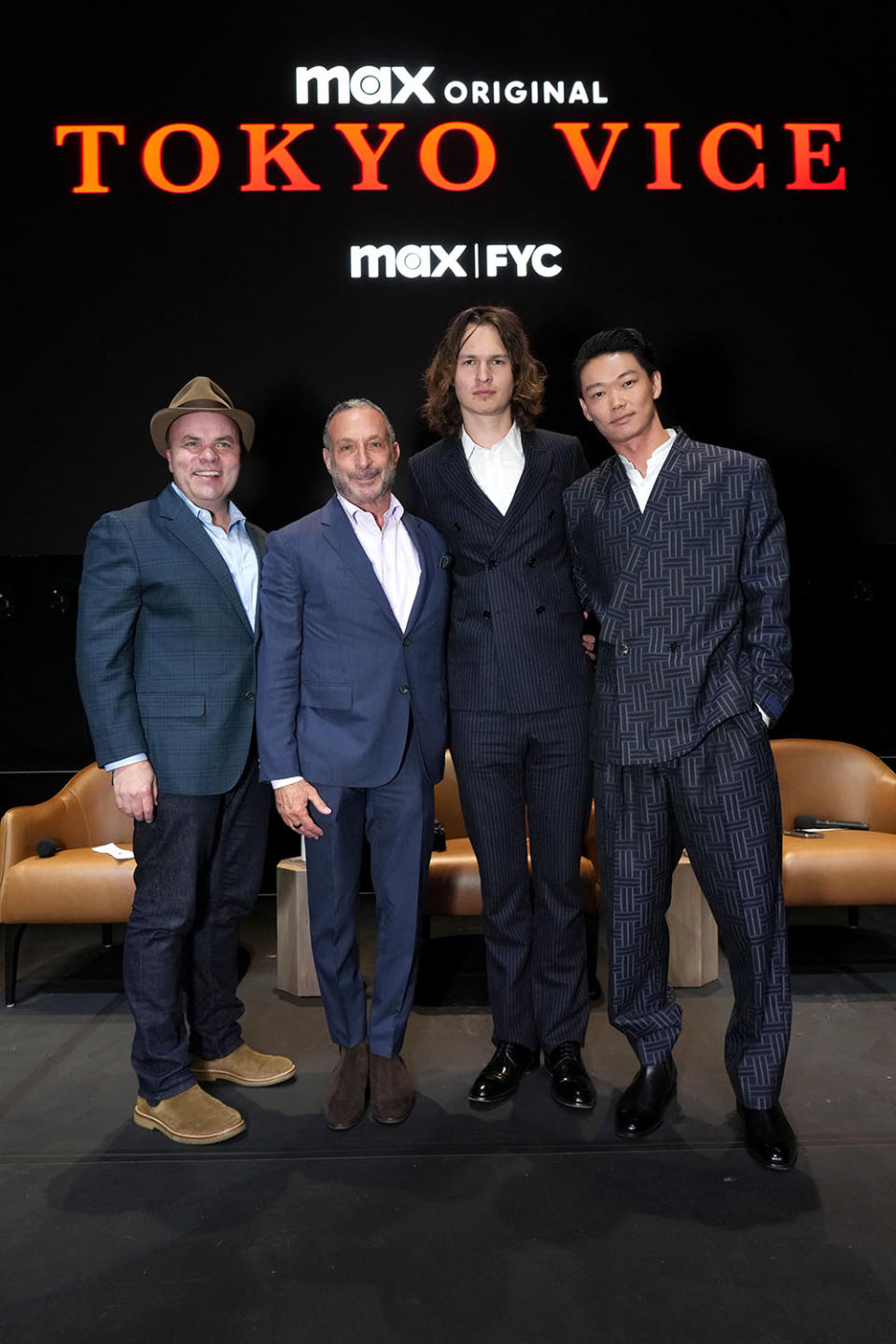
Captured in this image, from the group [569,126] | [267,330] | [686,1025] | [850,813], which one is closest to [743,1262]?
[686,1025]

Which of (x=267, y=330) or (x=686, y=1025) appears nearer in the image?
(x=686, y=1025)

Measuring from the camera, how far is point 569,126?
4.26 meters

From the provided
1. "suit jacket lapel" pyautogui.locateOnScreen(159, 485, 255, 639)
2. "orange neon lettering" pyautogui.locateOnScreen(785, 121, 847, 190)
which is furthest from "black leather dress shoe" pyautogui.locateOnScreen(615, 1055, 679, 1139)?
"orange neon lettering" pyautogui.locateOnScreen(785, 121, 847, 190)

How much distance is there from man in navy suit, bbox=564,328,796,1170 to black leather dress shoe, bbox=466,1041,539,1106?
1.14ft

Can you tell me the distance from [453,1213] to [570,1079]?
586mm

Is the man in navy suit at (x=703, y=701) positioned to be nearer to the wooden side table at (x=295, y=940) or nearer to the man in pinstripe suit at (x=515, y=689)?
the man in pinstripe suit at (x=515, y=689)

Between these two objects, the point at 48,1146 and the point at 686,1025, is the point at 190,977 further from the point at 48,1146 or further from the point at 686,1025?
the point at 686,1025

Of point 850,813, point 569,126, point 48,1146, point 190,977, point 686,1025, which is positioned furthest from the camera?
point 569,126

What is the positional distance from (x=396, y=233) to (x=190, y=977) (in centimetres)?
309

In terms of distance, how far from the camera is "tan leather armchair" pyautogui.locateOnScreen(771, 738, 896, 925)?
3514mm

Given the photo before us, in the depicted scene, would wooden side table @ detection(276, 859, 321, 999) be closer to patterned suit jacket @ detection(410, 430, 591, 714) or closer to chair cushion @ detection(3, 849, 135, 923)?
chair cushion @ detection(3, 849, 135, 923)

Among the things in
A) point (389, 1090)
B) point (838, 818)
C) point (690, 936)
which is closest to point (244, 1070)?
point (389, 1090)

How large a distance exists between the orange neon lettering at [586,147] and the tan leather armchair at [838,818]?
247cm

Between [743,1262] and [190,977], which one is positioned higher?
[190,977]
